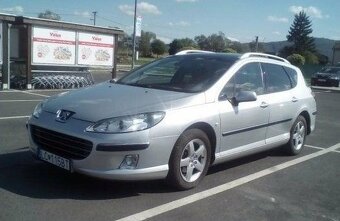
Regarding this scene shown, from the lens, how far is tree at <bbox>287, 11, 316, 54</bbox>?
99.4 metres

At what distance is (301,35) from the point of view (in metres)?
101

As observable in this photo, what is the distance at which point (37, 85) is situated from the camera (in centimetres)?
1722

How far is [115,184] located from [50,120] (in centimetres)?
101

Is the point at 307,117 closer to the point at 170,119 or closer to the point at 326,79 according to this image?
the point at 170,119

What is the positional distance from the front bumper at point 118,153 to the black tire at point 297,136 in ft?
10.2

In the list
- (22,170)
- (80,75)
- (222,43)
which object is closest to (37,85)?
(80,75)

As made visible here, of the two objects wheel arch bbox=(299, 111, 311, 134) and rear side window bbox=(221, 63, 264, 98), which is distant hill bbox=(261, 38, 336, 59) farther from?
rear side window bbox=(221, 63, 264, 98)

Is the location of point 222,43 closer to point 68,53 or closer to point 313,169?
point 68,53

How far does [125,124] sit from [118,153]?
0.98 feet

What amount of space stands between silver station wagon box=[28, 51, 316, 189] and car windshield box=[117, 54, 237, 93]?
0.5 inches

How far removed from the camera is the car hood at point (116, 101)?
15.2ft

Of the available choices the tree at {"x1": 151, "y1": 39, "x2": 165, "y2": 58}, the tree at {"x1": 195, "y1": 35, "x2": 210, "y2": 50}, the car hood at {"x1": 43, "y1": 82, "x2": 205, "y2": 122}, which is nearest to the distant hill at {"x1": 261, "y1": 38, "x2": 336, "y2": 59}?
the tree at {"x1": 195, "y1": 35, "x2": 210, "y2": 50}

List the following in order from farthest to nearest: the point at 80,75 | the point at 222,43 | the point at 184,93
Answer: the point at 222,43
the point at 80,75
the point at 184,93

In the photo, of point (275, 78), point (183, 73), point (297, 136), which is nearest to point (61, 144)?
point (183, 73)
